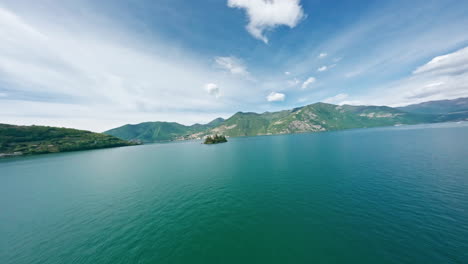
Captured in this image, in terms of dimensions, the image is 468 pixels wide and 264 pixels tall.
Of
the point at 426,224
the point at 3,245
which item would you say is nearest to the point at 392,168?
the point at 426,224

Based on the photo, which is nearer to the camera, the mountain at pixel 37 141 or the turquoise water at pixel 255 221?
the turquoise water at pixel 255 221

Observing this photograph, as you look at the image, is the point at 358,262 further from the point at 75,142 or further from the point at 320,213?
the point at 75,142

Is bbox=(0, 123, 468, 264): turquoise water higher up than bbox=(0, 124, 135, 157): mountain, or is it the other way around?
bbox=(0, 124, 135, 157): mountain

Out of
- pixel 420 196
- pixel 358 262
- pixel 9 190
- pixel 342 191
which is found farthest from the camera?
pixel 9 190

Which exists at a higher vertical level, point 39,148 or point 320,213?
point 39,148

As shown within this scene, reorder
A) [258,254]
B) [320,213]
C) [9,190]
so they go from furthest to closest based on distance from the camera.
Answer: [9,190] → [320,213] → [258,254]

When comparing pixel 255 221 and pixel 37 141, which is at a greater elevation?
pixel 37 141

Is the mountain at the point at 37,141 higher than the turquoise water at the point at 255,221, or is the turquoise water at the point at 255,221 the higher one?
the mountain at the point at 37,141

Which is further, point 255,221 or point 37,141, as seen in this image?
point 37,141
